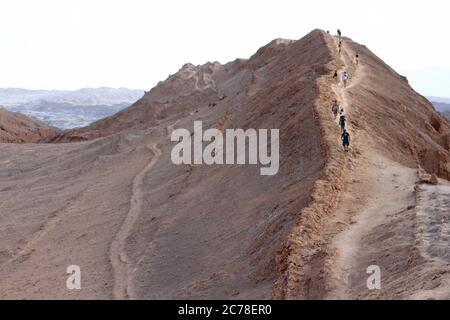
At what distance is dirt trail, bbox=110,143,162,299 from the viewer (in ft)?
44.3

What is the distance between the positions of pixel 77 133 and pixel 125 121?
154 inches

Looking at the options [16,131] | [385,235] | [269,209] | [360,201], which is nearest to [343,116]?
[269,209]

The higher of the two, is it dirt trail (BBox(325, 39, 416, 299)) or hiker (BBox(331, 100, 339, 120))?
hiker (BBox(331, 100, 339, 120))

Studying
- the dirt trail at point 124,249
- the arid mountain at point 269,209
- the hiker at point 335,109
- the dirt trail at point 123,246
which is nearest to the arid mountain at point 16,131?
the arid mountain at point 269,209

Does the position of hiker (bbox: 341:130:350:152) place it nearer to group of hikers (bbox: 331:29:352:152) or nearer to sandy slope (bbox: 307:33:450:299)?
group of hikers (bbox: 331:29:352:152)

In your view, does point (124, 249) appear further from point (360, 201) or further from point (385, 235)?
point (385, 235)

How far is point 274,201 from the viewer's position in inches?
574

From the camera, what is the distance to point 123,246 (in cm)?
1672

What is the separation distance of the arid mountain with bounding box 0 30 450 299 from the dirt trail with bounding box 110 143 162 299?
0.21ft

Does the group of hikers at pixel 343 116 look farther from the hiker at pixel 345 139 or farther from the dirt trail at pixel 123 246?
the dirt trail at pixel 123 246

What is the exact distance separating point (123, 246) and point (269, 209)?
4.55 m

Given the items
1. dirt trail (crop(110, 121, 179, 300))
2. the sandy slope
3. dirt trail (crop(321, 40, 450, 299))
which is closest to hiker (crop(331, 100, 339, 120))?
dirt trail (crop(321, 40, 450, 299))

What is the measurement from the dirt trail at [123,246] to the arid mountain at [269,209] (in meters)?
0.06
